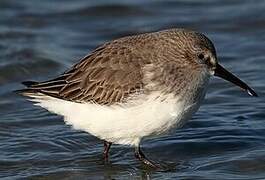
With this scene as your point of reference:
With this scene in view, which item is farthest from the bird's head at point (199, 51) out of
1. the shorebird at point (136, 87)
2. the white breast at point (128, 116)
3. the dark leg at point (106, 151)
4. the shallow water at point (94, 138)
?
the dark leg at point (106, 151)

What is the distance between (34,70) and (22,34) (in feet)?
5.47

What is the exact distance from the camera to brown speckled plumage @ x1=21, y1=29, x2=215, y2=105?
30.5 feet

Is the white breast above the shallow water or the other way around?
above

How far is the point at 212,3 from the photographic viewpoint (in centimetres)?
1614

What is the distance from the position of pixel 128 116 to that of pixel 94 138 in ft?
5.72

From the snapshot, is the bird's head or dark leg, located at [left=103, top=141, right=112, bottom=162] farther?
dark leg, located at [left=103, top=141, right=112, bottom=162]

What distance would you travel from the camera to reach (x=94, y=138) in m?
10.9

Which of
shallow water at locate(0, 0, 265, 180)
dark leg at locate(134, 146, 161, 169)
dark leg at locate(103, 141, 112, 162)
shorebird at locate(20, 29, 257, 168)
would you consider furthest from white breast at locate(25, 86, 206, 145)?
shallow water at locate(0, 0, 265, 180)

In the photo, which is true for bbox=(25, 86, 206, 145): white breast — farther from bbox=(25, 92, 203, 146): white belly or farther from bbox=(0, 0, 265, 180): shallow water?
bbox=(0, 0, 265, 180): shallow water

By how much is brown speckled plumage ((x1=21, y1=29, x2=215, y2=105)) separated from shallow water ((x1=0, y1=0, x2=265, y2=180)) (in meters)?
0.92

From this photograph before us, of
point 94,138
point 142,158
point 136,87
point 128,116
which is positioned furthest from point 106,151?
point 136,87

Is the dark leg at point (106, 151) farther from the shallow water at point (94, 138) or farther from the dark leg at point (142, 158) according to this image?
the dark leg at point (142, 158)

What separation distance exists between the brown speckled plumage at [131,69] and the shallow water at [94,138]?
923 millimetres

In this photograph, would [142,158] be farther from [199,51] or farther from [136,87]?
[199,51]
